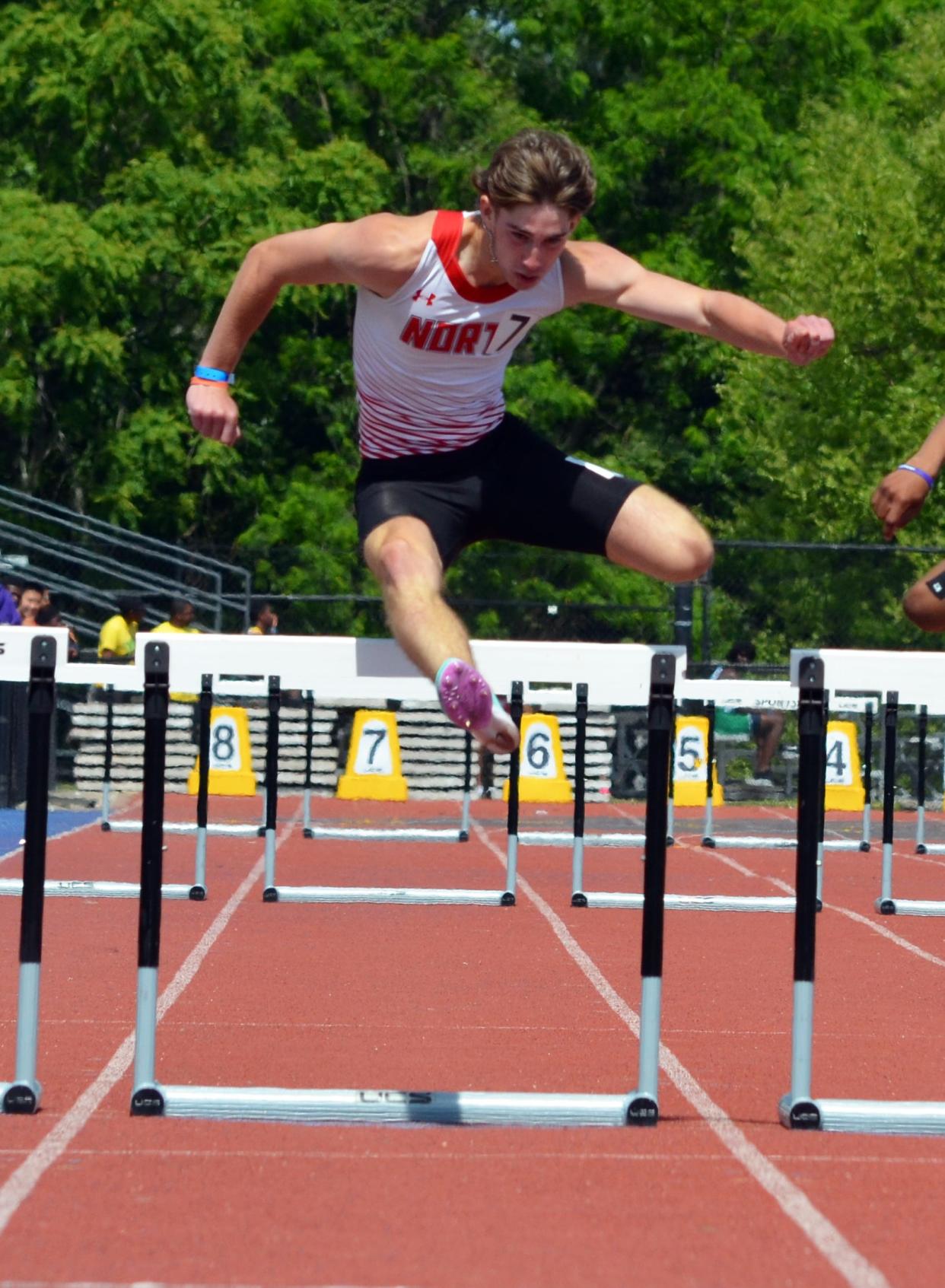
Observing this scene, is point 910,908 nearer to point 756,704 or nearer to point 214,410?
point 756,704

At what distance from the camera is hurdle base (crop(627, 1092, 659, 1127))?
16.6 feet

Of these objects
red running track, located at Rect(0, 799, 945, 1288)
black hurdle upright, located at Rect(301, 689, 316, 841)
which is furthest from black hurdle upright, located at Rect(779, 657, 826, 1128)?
black hurdle upright, located at Rect(301, 689, 316, 841)

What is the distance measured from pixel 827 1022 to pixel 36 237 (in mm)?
18781

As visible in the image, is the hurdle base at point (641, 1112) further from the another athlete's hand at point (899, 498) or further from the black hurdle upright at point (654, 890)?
the another athlete's hand at point (899, 498)

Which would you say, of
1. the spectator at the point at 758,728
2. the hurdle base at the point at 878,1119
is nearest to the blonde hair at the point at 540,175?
the hurdle base at the point at 878,1119

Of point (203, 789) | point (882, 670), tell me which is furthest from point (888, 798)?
point (882, 670)

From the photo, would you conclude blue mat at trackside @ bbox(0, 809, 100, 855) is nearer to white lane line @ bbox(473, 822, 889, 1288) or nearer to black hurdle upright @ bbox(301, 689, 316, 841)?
black hurdle upright @ bbox(301, 689, 316, 841)

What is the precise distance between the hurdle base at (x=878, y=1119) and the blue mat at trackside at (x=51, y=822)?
8373mm

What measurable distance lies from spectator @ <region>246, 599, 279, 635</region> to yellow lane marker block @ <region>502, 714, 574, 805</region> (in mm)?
2531

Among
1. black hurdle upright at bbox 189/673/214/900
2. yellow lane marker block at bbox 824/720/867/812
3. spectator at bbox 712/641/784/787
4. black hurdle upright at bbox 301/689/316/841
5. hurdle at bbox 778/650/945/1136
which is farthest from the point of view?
spectator at bbox 712/641/784/787

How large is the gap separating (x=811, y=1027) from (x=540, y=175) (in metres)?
2.18

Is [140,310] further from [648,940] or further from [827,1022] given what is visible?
[648,940]

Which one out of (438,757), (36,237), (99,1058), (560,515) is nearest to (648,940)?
(560,515)

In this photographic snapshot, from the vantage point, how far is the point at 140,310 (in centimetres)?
2566
